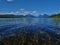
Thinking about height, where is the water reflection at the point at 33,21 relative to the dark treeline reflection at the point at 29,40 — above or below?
above

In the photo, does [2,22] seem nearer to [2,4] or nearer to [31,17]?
[2,4]

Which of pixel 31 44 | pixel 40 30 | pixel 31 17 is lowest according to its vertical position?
pixel 31 44

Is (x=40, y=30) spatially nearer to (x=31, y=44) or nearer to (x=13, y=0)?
(x=31, y=44)

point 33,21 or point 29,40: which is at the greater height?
point 33,21

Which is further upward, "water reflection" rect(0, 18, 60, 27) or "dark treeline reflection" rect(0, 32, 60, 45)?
"water reflection" rect(0, 18, 60, 27)

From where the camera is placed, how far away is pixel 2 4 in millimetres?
1061

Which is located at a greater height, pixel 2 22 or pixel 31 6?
pixel 31 6

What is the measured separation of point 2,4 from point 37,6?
1.24ft

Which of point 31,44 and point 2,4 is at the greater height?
point 2,4

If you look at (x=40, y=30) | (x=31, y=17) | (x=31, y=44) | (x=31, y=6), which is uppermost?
(x=31, y=6)

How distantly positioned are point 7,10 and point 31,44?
45 cm

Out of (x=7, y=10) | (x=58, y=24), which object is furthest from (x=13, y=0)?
(x=58, y=24)

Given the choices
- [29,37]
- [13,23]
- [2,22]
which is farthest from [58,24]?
[2,22]

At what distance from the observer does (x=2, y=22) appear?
106 centimetres
